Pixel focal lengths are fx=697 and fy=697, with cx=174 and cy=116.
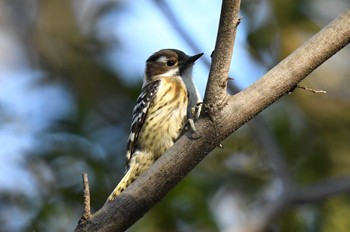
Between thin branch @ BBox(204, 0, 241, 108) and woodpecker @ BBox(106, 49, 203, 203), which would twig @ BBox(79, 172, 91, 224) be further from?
woodpecker @ BBox(106, 49, 203, 203)

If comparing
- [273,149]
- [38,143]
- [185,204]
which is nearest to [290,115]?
[273,149]

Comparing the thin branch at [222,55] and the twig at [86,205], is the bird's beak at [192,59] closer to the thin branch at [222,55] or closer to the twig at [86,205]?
the thin branch at [222,55]

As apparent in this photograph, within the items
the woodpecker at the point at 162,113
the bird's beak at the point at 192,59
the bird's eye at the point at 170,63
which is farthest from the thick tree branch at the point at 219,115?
the bird's eye at the point at 170,63

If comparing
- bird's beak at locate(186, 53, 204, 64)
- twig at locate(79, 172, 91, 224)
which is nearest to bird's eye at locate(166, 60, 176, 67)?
bird's beak at locate(186, 53, 204, 64)

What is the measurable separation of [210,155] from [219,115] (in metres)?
3.72

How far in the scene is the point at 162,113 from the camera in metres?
5.65

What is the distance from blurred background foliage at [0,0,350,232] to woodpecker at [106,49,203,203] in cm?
57

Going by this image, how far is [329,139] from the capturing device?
7.55 metres

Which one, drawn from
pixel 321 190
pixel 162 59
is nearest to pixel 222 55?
pixel 162 59

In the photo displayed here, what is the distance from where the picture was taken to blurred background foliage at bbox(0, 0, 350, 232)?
595 cm

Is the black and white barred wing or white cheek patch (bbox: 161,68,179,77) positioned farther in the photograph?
white cheek patch (bbox: 161,68,179,77)

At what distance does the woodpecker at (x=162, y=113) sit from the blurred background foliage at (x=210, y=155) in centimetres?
57

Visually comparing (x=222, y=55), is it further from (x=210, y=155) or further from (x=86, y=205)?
(x=210, y=155)

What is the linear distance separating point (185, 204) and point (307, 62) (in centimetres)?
264
